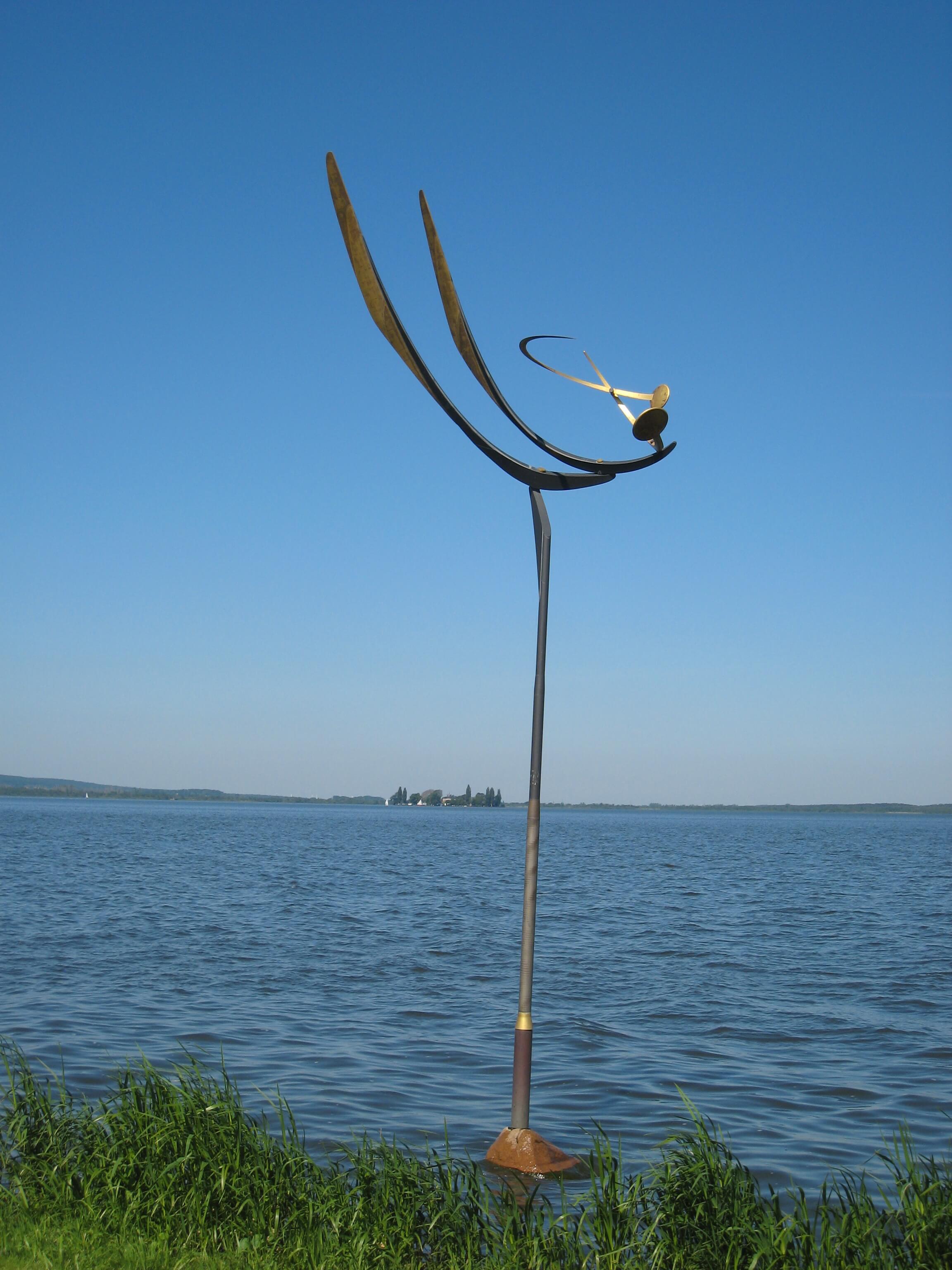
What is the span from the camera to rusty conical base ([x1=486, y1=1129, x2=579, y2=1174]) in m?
7.77

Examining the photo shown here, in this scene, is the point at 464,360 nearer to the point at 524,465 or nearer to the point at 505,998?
the point at 524,465

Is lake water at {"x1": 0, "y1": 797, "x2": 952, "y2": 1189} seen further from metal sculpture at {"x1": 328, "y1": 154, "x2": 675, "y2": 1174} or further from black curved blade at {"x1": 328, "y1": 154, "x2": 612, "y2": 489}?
black curved blade at {"x1": 328, "y1": 154, "x2": 612, "y2": 489}

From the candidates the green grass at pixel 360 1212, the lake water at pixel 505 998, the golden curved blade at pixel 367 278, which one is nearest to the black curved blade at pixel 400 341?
the golden curved blade at pixel 367 278

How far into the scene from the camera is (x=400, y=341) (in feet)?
25.9

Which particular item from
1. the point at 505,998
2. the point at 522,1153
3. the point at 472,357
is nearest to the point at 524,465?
the point at 472,357

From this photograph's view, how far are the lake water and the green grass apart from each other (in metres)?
2.66

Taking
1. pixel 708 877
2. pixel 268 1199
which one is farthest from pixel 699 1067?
pixel 708 877

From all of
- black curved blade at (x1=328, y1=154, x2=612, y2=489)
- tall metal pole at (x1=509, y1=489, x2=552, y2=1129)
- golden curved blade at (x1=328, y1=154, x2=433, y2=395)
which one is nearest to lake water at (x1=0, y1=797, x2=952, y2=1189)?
tall metal pole at (x1=509, y1=489, x2=552, y2=1129)

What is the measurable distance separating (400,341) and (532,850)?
3.83m

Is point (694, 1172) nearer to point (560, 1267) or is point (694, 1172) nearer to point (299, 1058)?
point (560, 1267)

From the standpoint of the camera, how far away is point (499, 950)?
2312 cm

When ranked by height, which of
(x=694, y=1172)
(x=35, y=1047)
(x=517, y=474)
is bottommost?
(x=35, y=1047)

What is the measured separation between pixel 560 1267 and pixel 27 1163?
389 cm

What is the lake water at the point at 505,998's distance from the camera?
11406 mm
